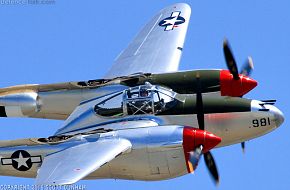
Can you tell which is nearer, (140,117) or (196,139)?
(196,139)

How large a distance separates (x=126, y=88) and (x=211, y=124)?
4592 mm

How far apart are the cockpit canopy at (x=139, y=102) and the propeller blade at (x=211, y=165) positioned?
331cm

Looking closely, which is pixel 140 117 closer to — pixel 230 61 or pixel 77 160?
pixel 77 160

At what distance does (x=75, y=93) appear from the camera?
131 ft

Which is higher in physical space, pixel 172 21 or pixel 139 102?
pixel 172 21

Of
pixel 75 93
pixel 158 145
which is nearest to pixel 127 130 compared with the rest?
pixel 158 145

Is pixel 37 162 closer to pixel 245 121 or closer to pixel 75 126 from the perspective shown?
pixel 75 126

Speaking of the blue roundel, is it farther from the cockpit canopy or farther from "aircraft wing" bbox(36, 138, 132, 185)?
"aircraft wing" bbox(36, 138, 132, 185)

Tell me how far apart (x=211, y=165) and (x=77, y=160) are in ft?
16.5

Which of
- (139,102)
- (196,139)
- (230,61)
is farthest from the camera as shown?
(230,61)

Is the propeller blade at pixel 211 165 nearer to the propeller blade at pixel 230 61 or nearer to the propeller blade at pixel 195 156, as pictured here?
the propeller blade at pixel 195 156

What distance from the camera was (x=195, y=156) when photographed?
3222cm

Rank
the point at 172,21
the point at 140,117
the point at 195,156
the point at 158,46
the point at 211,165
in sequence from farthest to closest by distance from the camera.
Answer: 1. the point at 172,21
2. the point at 158,46
3. the point at 140,117
4. the point at 211,165
5. the point at 195,156

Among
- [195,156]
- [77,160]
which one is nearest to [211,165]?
[195,156]
